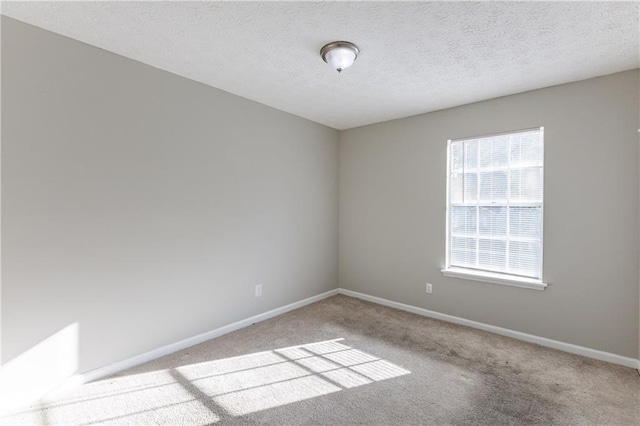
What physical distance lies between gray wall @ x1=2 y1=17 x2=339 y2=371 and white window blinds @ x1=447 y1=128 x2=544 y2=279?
2.10 m

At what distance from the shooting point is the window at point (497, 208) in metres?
3.04

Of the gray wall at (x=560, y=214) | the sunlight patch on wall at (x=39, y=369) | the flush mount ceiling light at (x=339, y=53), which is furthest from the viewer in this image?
the gray wall at (x=560, y=214)

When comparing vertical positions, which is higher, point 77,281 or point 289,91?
point 289,91

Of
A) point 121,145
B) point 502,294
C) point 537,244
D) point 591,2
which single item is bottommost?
point 502,294

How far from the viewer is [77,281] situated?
221 centimetres

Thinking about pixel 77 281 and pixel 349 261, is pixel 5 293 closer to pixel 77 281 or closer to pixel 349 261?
pixel 77 281

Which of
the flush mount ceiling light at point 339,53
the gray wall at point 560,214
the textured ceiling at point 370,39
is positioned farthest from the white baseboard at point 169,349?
the flush mount ceiling light at point 339,53

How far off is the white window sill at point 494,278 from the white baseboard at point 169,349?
1.96 metres

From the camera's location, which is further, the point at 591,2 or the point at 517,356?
the point at 517,356

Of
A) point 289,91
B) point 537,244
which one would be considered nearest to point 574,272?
point 537,244

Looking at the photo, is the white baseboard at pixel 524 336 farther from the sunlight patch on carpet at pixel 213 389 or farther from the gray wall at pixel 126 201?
the gray wall at pixel 126 201

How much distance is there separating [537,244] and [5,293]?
14.2ft

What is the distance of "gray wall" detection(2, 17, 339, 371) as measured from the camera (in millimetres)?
1997

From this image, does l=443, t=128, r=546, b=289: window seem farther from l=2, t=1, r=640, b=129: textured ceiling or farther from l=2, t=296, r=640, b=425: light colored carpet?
l=2, t=296, r=640, b=425: light colored carpet
